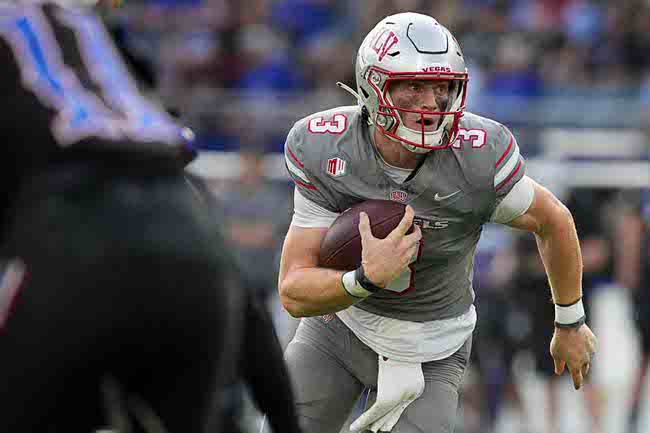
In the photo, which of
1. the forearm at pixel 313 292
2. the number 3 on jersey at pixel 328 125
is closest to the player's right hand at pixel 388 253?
the forearm at pixel 313 292

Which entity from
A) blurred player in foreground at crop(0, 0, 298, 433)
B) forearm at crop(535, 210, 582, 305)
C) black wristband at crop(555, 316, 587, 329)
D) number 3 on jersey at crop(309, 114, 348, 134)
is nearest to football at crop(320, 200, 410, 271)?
number 3 on jersey at crop(309, 114, 348, 134)

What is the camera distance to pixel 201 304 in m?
2.21

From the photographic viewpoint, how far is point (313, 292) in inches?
136

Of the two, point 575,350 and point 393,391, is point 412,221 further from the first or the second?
point 575,350

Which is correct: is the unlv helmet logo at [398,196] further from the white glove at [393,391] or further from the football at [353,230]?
the white glove at [393,391]

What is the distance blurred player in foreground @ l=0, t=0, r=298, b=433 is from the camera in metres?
2.10

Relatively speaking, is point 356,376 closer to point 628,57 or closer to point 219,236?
point 219,236

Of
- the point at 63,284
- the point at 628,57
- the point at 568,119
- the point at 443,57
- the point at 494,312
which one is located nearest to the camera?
the point at 63,284

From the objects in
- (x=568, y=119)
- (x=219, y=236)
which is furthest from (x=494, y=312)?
(x=219, y=236)

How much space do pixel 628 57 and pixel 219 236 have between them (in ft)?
28.5

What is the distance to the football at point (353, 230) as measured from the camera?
3.42 meters

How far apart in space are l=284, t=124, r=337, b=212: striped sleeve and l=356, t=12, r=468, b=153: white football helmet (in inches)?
9.4

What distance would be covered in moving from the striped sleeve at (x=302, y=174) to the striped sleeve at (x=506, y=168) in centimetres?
50

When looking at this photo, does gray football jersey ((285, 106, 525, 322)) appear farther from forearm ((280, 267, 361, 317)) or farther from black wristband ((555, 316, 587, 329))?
black wristband ((555, 316, 587, 329))
